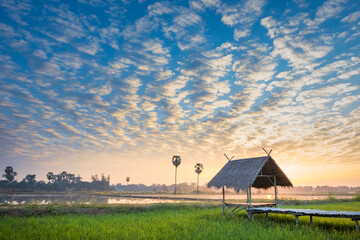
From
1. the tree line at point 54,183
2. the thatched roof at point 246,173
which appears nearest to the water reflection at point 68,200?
the thatched roof at point 246,173

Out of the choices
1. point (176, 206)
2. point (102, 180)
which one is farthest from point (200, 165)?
point (176, 206)

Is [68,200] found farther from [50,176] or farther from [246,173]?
[50,176]

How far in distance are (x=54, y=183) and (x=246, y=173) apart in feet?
254

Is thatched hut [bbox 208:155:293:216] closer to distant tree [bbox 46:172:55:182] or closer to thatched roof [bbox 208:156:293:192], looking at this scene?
thatched roof [bbox 208:156:293:192]

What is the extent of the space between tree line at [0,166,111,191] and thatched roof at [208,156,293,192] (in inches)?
2586

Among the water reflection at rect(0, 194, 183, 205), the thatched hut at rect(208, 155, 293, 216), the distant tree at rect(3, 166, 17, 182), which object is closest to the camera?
the thatched hut at rect(208, 155, 293, 216)

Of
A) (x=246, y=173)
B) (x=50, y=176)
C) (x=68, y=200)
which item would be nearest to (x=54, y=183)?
(x=50, y=176)

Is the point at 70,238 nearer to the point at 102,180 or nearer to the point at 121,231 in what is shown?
the point at 121,231

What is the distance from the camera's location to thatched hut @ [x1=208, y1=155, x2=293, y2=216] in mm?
12062

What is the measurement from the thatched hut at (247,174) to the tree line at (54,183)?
65742 millimetres

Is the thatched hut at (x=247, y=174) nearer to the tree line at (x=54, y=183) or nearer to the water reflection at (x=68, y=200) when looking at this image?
the water reflection at (x=68, y=200)

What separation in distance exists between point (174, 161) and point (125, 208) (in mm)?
49719

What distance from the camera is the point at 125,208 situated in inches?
618

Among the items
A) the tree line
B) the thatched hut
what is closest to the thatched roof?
the thatched hut
